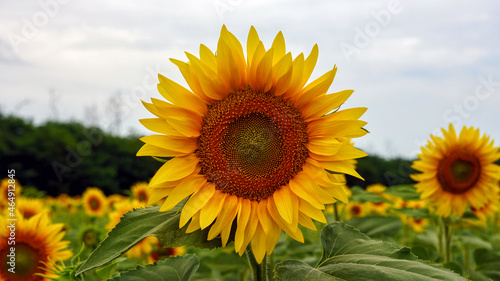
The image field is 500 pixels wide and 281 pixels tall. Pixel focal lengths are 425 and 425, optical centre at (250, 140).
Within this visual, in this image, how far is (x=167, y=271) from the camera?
163cm

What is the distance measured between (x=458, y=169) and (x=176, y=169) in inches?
104

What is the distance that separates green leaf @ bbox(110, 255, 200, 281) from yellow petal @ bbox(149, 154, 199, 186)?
1.16 feet

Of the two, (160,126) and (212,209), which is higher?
(160,126)

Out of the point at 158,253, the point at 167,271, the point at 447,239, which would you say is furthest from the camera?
the point at 447,239

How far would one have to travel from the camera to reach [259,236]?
1.52 meters

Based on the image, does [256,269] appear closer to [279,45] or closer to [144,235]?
[144,235]

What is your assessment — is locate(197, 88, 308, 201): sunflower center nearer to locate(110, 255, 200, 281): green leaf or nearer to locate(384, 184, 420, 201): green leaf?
locate(110, 255, 200, 281): green leaf

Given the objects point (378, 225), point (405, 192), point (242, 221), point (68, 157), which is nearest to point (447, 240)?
point (405, 192)

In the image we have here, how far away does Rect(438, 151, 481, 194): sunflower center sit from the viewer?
337 centimetres

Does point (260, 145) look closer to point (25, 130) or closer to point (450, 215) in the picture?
point (450, 215)

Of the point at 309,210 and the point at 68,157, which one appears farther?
the point at 68,157

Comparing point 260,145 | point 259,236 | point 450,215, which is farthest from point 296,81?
point 450,215

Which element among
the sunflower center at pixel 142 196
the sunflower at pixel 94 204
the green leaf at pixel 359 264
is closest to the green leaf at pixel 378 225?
the green leaf at pixel 359 264

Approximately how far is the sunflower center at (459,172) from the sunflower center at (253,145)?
228 centimetres
